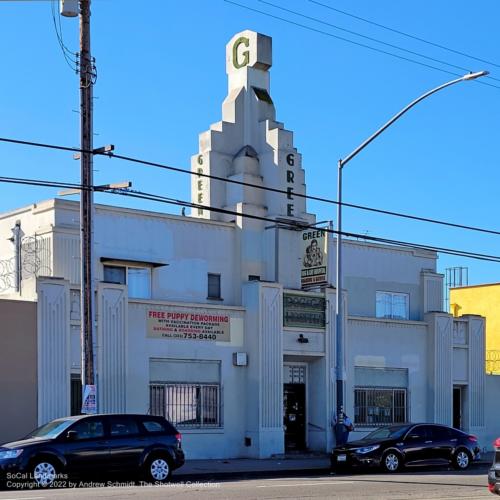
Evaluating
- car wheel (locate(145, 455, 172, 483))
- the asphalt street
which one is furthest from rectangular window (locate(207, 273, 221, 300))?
car wheel (locate(145, 455, 172, 483))

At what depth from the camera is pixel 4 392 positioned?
24641 mm

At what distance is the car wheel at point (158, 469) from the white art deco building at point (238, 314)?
480cm

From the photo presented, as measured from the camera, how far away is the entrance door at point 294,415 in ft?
103

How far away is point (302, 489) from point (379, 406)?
1438 cm

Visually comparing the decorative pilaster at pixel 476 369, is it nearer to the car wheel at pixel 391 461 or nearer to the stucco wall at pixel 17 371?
the car wheel at pixel 391 461

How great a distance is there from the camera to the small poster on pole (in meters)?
21.2

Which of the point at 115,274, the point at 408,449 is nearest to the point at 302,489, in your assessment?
the point at 408,449

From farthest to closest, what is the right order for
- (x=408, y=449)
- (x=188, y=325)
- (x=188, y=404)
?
(x=188, y=404) → (x=188, y=325) → (x=408, y=449)

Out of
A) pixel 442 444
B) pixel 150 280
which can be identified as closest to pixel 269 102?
pixel 150 280

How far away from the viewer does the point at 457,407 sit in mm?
35719

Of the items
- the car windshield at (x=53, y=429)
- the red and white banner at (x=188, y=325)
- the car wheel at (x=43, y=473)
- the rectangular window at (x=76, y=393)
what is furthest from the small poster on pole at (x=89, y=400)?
the red and white banner at (x=188, y=325)

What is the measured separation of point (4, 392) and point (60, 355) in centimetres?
170

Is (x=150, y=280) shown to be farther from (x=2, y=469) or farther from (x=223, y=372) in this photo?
(x=2, y=469)

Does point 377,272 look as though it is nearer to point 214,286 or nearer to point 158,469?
point 214,286
